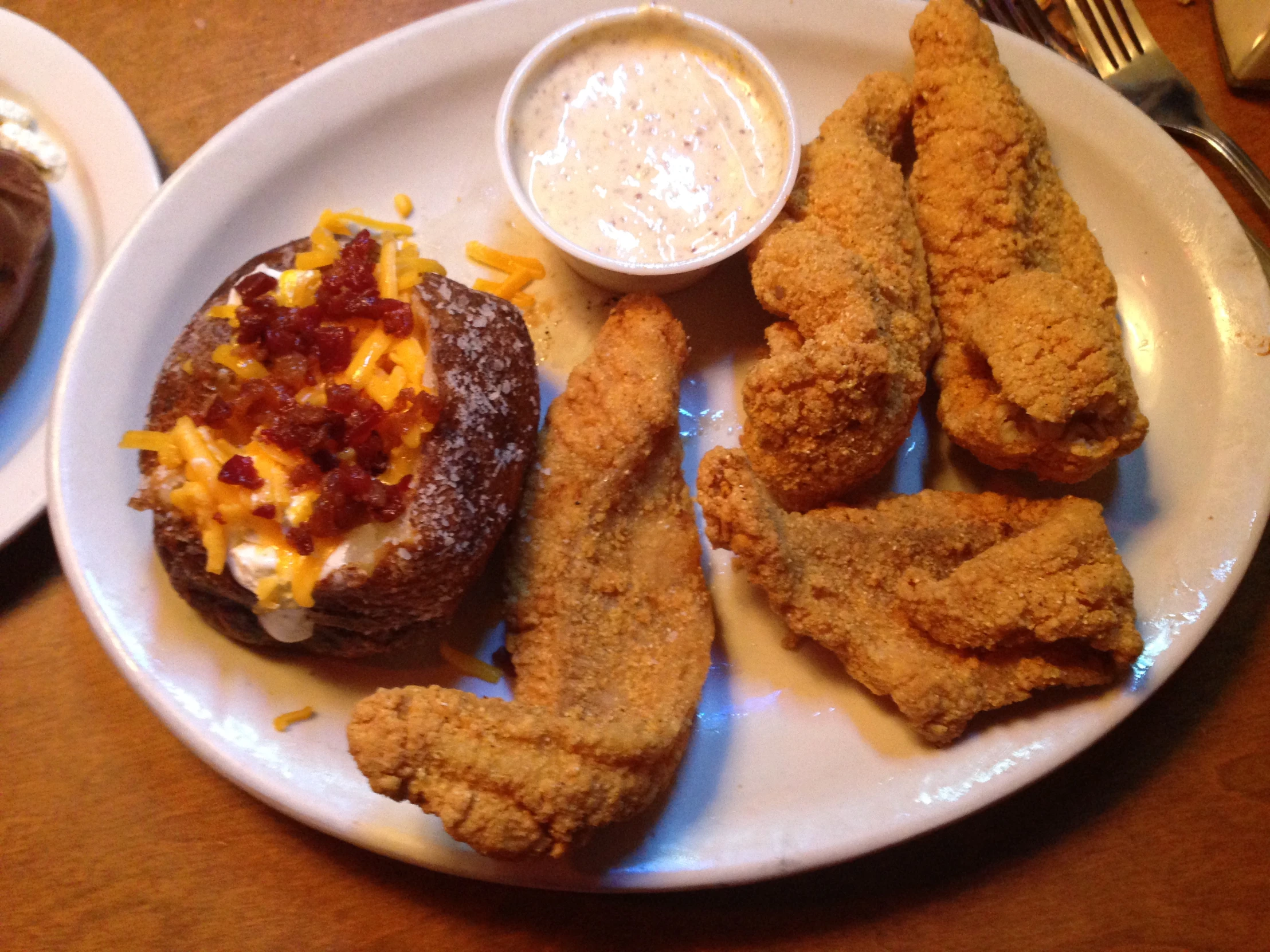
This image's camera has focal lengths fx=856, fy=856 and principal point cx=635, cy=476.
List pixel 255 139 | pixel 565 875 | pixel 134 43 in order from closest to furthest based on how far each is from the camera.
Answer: pixel 565 875 < pixel 255 139 < pixel 134 43

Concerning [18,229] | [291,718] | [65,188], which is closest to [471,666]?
[291,718]

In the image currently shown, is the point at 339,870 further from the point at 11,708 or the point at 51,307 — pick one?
the point at 51,307

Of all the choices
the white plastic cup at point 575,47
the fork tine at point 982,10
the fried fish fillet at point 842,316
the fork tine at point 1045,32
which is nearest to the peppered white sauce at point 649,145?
the white plastic cup at point 575,47

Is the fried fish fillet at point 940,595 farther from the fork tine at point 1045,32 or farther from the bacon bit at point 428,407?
the fork tine at point 1045,32

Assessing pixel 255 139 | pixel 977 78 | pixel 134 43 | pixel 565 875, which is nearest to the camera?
pixel 565 875

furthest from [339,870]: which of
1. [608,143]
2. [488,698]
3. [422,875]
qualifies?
[608,143]
